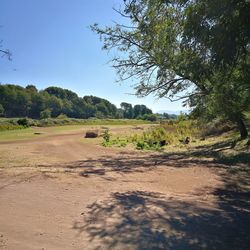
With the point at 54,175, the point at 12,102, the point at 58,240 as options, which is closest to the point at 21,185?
the point at 54,175

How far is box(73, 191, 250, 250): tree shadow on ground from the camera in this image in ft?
23.3

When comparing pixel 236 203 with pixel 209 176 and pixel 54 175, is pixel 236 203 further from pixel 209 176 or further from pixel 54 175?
pixel 54 175

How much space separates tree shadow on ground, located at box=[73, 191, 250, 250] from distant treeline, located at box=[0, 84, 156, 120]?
96.2 metres

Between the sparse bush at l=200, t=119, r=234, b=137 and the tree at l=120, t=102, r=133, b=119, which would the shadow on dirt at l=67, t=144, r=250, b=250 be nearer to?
the sparse bush at l=200, t=119, r=234, b=137

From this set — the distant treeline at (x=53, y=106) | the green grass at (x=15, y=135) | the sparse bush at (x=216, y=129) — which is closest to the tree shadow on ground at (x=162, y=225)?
the sparse bush at (x=216, y=129)

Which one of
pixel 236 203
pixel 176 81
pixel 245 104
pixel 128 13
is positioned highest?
pixel 128 13

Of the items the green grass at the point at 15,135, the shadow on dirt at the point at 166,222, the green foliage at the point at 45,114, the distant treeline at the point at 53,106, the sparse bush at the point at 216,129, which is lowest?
the shadow on dirt at the point at 166,222

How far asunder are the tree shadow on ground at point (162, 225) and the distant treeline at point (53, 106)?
96.2m

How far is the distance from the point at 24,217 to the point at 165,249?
121 inches

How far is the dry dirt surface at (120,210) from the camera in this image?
23.4ft

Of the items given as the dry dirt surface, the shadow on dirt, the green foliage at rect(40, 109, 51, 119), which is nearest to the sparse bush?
the dry dirt surface

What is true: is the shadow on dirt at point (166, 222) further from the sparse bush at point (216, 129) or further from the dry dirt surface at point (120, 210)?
the sparse bush at point (216, 129)

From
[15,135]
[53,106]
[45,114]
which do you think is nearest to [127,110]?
[53,106]

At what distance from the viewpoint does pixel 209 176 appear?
1483 centimetres
